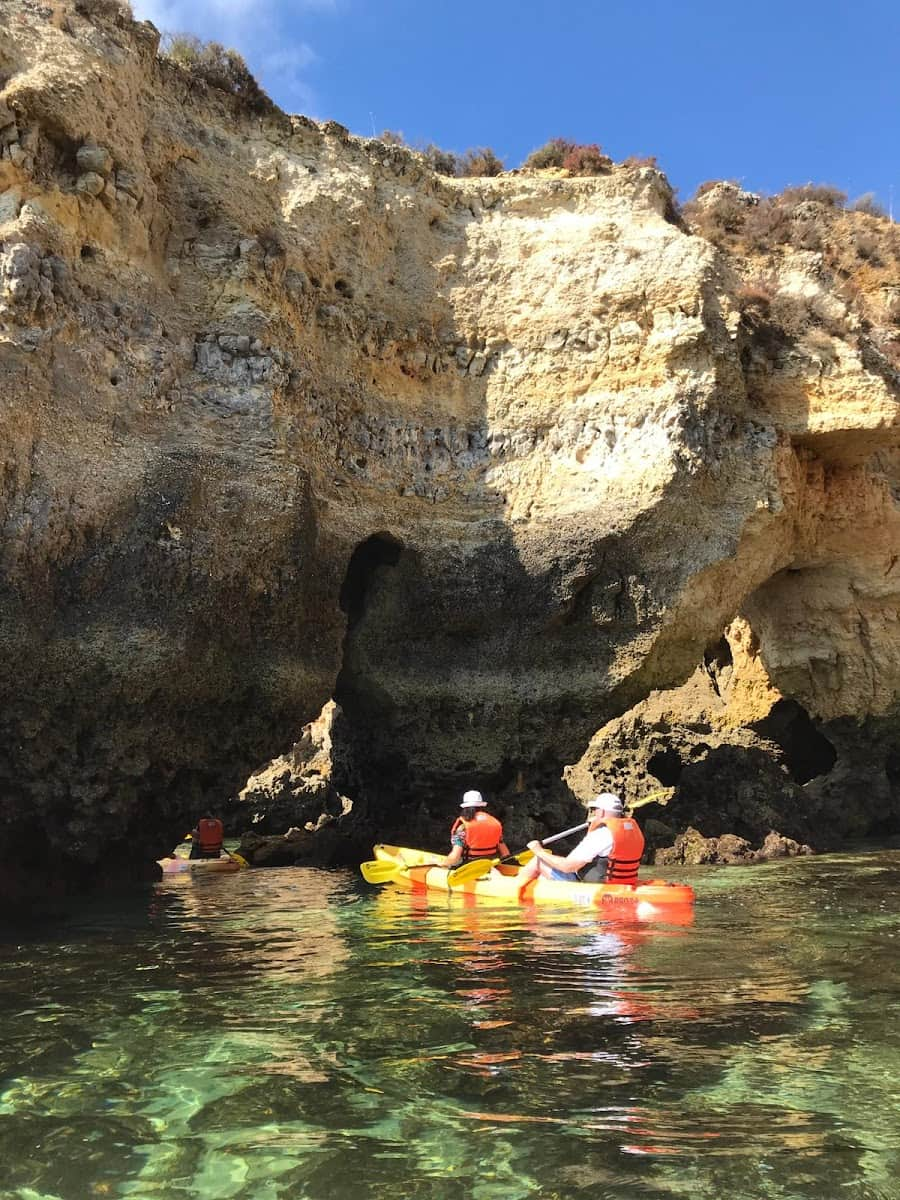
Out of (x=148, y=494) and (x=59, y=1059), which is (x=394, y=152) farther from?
(x=59, y=1059)

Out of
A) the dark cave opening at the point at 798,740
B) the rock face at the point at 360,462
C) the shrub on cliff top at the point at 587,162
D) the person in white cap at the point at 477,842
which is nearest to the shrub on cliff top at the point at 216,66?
the rock face at the point at 360,462

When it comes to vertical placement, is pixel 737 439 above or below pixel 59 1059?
above

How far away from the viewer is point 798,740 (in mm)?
21969

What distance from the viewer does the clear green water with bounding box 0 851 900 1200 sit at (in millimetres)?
3965

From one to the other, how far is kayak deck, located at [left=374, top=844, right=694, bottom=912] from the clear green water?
0.56m

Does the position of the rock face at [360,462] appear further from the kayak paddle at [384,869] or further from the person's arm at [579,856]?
the person's arm at [579,856]

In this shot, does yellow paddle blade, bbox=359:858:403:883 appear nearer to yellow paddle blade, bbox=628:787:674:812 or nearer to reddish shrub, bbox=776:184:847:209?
yellow paddle blade, bbox=628:787:674:812

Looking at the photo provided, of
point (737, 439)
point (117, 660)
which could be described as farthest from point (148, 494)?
point (737, 439)

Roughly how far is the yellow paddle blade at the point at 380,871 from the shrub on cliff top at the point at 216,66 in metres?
12.0

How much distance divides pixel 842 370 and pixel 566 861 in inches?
395

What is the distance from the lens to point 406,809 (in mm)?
16156

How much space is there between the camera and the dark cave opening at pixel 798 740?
69.7 ft

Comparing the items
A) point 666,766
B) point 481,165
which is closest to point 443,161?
point 481,165

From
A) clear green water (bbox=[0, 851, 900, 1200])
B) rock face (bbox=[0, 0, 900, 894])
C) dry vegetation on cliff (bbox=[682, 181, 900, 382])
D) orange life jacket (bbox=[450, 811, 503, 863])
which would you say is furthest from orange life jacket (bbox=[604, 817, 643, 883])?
dry vegetation on cliff (bbox=[682, 181, 900, 382])
